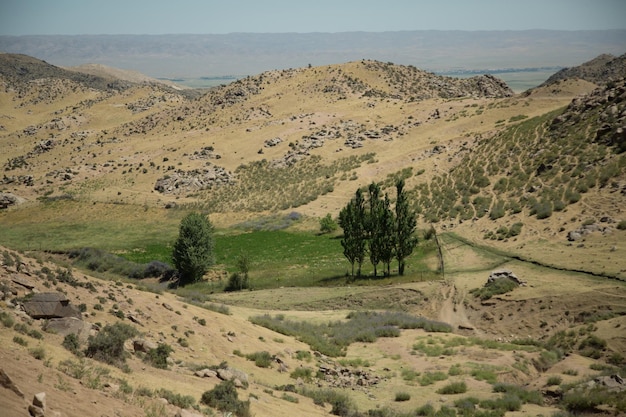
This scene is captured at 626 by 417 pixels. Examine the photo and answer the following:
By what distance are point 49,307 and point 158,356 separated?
4.32 m

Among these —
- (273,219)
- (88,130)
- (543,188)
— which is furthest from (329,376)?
(88,130)

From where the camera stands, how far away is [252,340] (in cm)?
2595

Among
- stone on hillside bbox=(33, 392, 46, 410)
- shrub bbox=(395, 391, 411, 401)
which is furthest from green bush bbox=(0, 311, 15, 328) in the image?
shrub bbox=(395, 391, 411, 401)

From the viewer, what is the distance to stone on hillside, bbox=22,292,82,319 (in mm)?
18688

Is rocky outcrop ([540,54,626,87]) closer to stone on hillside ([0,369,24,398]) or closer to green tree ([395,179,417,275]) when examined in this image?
green tree ([395,179,417,275])

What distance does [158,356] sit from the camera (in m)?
18.9

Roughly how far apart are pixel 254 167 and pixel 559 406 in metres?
78.4

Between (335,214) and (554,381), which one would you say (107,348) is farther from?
(335,214)

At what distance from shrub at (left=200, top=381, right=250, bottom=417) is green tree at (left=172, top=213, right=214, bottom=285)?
119 ft

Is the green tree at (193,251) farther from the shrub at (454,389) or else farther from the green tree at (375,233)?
the shrub at (454,389)

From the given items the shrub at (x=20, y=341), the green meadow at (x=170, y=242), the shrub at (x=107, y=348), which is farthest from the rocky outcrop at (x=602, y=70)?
the shrub at (x=20, y=341)

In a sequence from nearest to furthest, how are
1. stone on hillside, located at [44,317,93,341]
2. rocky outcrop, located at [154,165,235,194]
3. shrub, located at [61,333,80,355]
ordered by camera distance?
shrub, located at [61,333,80,355]
stone on hillside, located at [44,317,93,341]
rocky outcrop, located at [154,165,235,194]

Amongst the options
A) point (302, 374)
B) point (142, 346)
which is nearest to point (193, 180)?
point (302, 374)

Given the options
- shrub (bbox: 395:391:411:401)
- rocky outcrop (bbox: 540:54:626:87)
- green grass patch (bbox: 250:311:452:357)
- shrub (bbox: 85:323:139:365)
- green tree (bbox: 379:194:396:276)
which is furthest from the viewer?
rocky outcrop (bbox: 540:54:626:87)
